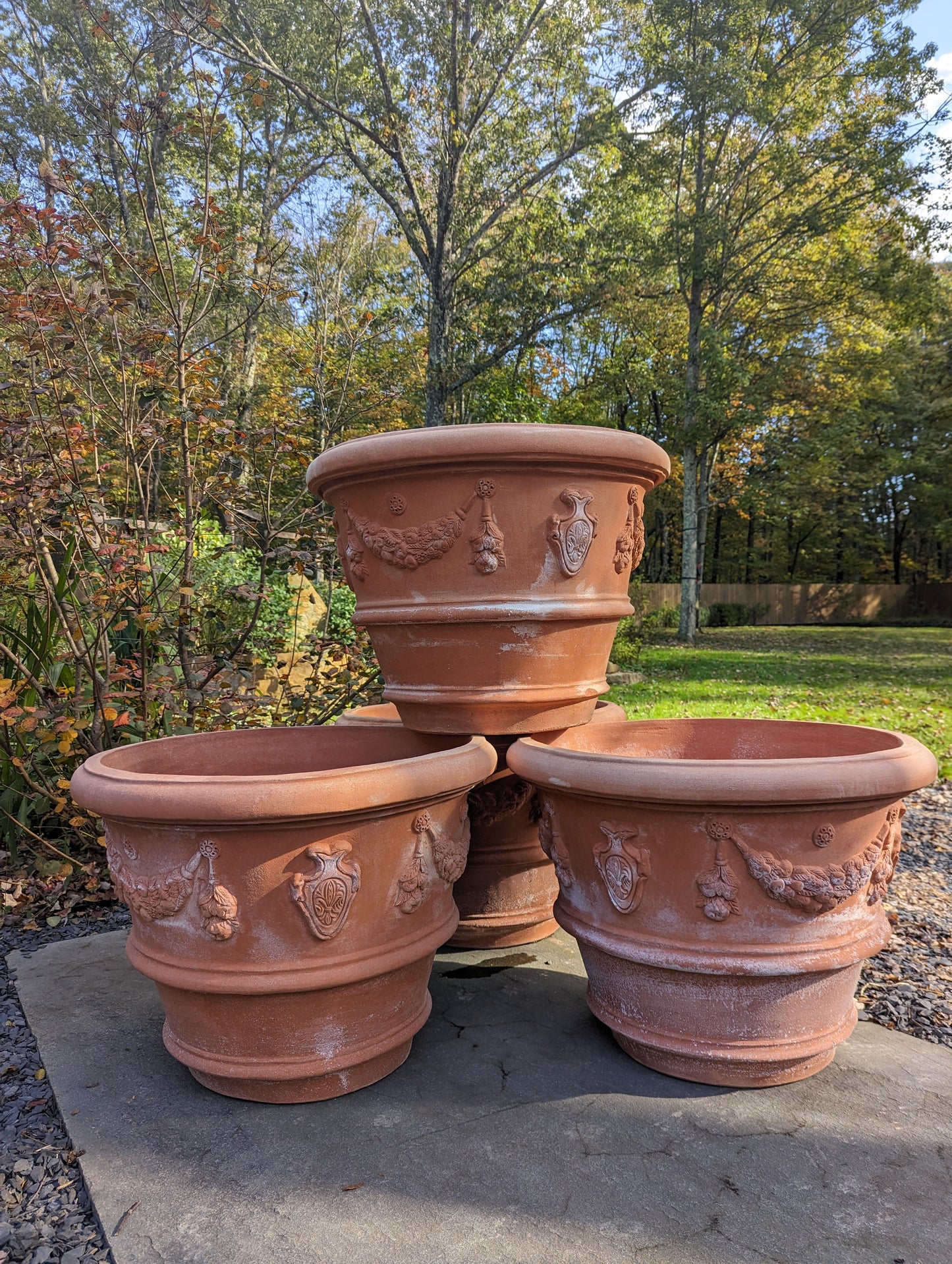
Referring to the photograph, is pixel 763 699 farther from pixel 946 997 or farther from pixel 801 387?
pixel 801 387

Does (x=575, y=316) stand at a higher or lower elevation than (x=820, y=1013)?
higher

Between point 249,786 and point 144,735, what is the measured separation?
2.06m

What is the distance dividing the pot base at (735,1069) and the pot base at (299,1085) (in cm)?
70

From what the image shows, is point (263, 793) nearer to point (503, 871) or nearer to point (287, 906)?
point (287, 906)

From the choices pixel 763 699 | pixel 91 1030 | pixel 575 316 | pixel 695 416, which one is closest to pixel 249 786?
pixel 91 1030

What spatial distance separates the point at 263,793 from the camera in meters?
1.66

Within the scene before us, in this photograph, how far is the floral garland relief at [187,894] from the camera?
174 cm

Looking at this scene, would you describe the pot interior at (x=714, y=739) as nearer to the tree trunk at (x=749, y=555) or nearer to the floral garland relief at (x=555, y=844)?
the floral garland relief at (x=555, y=844)

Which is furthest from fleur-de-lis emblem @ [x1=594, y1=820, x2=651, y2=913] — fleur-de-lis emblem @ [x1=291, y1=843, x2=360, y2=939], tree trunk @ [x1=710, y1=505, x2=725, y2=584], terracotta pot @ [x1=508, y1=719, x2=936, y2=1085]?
tree trunk @ [x1=710, y1=505, x2=725, y2=584]

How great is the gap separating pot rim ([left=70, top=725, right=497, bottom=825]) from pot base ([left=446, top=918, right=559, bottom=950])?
1.03 m

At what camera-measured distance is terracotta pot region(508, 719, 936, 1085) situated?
176 centimetres

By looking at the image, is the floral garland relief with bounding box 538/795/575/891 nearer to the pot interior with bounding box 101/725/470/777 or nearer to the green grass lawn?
the pot interior with bounding box 101/725/470/777

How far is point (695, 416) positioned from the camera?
13375 mm

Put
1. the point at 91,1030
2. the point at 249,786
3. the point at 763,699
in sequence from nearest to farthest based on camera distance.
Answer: the point at 249,786 < the point at 91,1030 < the point at 763,699
